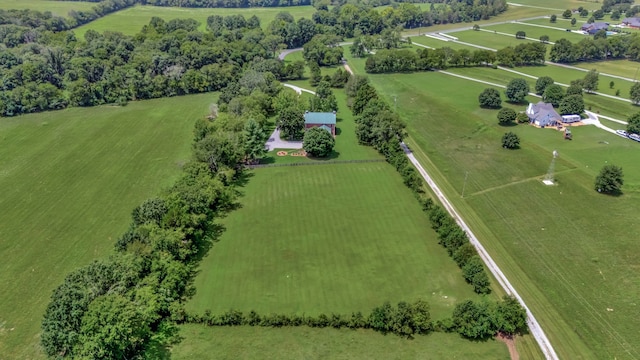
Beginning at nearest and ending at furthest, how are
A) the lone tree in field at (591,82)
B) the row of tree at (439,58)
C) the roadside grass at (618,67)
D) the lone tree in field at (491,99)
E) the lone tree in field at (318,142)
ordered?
the lone tree in field at (318,142) → the lone tree in field at (491,99) → the lone tree in field at (591,82) → the roadside grass at (618,67) → the row of tree at (439,58)

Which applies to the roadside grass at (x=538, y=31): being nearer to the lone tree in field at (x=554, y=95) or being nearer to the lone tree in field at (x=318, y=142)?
the lone tree in field at (x=554, y=95)

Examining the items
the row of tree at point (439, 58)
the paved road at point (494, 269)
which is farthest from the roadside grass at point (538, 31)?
the paved road at point (494, 269)

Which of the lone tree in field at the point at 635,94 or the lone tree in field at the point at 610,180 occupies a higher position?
the lone tree in field at the point at 635,94

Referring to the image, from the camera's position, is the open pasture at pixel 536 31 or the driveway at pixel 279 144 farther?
the open pasture at pixel 536 31

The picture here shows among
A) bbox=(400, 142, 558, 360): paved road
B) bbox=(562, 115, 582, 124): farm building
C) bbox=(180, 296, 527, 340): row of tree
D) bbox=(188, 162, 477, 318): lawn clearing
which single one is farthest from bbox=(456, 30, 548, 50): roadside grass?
bbox=(180, 296, 527, 340): row of tree

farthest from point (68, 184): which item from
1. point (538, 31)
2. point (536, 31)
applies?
point (538, 31)

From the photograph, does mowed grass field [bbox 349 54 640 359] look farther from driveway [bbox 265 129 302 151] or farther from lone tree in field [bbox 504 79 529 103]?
driveway [bbox 265 129 302 151]

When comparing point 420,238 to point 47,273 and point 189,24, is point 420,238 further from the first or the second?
point 189,24
